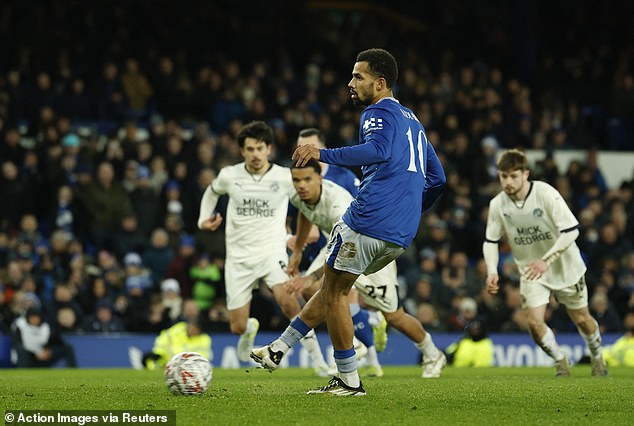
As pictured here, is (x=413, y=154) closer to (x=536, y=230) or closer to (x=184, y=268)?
(x=536, y=230)

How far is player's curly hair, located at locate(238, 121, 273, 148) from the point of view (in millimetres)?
12492

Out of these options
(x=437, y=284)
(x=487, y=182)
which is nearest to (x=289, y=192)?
(x=437, y=284)

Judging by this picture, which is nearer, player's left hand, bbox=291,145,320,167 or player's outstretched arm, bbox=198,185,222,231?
player's left hand, bbox=291,145,320,167

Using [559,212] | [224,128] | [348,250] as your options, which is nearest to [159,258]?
[224,128]

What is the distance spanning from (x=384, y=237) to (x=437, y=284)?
1128cm

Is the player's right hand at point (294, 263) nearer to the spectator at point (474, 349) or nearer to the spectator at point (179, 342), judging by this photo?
the spectator at point (179, 342)

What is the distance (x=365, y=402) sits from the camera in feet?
27.2

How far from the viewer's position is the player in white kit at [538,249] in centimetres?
1228

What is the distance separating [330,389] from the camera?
8812 millimetres

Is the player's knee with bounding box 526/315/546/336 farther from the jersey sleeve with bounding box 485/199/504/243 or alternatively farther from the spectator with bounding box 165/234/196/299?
the spectator with bounding box 165/234/196/299

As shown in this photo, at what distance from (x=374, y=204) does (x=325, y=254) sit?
3116 millimetres

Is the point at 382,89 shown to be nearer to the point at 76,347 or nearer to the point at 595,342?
the point at 595,342

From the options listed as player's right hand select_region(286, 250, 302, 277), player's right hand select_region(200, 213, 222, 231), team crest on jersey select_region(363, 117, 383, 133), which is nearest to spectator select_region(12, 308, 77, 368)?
player's right hand select_region(200, 213, 222, 231)

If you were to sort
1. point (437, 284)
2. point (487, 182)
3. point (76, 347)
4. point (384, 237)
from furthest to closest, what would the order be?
point (487, 182) → point (437, 284) → point (76, 347) → point (384, 237)
